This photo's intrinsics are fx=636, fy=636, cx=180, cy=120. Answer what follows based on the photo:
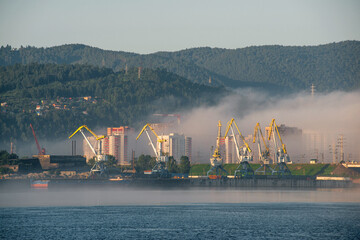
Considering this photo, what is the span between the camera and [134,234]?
117812 mm

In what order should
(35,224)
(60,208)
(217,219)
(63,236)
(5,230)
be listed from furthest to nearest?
(60,208), (217,219), (35,224), (5,230), (63,236)

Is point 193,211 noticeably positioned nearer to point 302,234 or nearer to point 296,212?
point 296,212

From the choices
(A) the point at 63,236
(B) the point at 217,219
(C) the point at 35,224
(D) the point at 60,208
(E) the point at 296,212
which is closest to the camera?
(A) the point at 63,236

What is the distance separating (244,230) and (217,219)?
1867cm

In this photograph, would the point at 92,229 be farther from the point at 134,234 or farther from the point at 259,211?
the point at 259,211

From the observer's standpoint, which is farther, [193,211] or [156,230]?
[193,211]

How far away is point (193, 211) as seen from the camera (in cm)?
16062

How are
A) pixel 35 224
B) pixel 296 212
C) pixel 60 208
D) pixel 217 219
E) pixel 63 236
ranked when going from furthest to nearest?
pixel 60 208 < pixel 296 212 < pixel 217 219 < pixel 35 224 < pixel 63 236

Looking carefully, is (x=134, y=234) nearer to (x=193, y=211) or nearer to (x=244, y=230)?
(x=244, y=230)

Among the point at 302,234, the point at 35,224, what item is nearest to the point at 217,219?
the point at 302,234

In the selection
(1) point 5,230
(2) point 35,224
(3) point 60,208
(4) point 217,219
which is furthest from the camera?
(3) point 60,208

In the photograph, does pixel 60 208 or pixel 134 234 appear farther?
pixel 60 208

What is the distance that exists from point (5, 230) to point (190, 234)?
1417 inches

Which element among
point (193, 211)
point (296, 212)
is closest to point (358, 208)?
point (296, 212)
